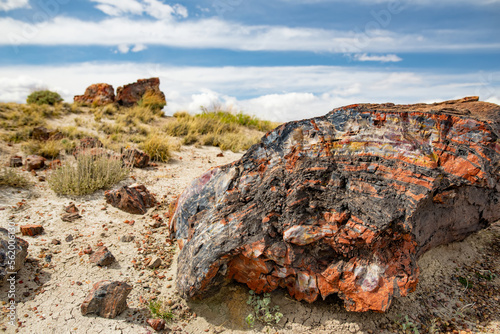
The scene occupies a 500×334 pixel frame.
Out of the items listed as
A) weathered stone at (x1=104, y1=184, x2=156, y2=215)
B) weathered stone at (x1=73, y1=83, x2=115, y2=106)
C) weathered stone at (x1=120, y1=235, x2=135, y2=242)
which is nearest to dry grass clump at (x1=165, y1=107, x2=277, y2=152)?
weathered stone at (x1=73, y1=83, x2=115, y2=106)

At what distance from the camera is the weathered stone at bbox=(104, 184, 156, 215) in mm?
5398

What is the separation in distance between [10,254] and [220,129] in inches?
379

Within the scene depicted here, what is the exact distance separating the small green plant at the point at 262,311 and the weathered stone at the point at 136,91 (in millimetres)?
14605

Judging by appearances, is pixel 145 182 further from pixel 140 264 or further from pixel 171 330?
pixel 171 330

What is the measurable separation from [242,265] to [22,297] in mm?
2468

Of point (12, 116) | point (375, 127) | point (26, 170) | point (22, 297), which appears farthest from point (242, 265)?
point (12, 116)

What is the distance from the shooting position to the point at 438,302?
359 centimetres

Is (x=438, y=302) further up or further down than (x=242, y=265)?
further down

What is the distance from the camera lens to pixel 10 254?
371cm

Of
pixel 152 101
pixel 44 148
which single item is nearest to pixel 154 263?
pixel 44 148

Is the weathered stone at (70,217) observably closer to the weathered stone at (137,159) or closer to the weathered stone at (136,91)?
the weathered stone at (137,159)

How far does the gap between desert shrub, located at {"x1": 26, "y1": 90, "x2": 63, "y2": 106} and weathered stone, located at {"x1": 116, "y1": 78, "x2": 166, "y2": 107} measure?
2.68 meters

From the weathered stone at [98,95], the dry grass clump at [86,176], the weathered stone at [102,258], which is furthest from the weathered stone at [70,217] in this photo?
the weathered stone at [98,95]

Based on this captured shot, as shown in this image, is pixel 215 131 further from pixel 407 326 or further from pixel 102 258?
pixel 407 326
